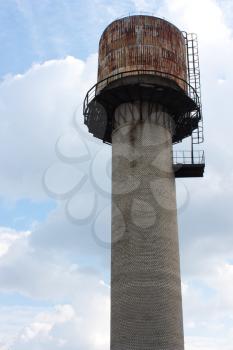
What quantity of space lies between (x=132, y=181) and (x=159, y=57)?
765 centimetres

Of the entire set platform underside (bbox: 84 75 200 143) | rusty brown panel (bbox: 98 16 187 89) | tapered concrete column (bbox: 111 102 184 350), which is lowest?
tapered concrete column (bbox: 111 102 184 350)

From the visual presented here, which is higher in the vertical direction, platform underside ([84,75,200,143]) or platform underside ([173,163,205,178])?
platform underside ([84,75,200,143])

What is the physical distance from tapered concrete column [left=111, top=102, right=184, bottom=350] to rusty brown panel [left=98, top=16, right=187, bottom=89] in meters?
2.32

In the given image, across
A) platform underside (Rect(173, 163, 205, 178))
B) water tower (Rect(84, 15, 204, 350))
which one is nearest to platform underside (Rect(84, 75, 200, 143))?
water tower (Rect(84, 15, 204, 350))

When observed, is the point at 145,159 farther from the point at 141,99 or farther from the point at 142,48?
the point at 142,48

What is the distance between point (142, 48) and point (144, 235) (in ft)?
36.3

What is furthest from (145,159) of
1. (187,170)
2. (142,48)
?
(142,48)

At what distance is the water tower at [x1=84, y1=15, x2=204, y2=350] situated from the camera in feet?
81.4

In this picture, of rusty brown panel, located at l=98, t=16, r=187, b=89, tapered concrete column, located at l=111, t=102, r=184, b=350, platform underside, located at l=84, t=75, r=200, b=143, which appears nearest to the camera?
tapered concrete column, located at l=111, t=102, r=184, b=350

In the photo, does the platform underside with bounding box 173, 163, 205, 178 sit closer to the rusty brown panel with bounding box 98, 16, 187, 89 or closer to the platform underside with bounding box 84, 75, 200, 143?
the platform underside with bounding box 84, 75, 200, 143

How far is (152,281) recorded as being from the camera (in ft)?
82.6

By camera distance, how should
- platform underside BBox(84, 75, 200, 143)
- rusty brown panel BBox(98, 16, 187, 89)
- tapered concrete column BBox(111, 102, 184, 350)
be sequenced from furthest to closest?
rusty brown panel BBox(98, 16, 187, 89)
platform underside BBox(84, 75, 200, 143)
tapered concrete column BBox(111, 102, 184, 350)

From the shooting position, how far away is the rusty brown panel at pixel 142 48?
2911 cm

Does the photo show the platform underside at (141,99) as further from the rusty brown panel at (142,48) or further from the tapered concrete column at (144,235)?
the rusty brown panel at (142,48)
